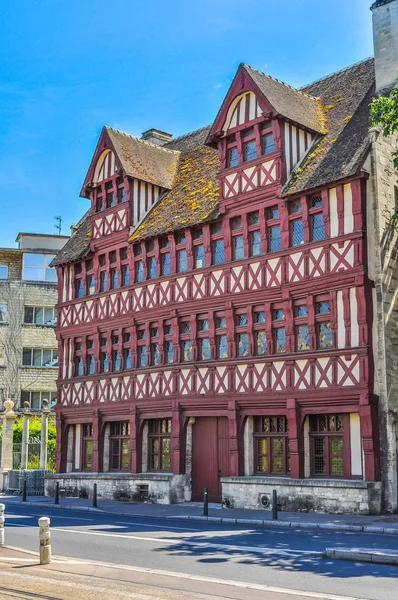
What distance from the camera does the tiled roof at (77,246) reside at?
30312mm

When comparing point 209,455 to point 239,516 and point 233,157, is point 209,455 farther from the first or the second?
point 233,157

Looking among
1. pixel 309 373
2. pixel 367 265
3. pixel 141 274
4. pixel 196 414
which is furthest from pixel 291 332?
pixel 141 274

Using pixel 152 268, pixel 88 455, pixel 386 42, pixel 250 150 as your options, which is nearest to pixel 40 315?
pixel 88 455

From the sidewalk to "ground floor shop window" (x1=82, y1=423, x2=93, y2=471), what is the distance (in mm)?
2269

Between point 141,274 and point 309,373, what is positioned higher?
point 141,274

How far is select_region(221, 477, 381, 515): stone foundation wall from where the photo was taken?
19375mm

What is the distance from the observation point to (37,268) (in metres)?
46.7

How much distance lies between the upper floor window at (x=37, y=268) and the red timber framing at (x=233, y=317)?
16.7 meters

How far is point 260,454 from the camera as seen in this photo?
22.9 meters

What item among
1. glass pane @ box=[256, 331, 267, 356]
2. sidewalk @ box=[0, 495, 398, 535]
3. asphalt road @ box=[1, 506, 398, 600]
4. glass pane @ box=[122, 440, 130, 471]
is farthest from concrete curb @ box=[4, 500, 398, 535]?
glass pane @ box=[256, 331, 267, 356]

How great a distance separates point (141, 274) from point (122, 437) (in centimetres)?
582

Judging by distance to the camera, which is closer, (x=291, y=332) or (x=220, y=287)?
(x=291, y=332)

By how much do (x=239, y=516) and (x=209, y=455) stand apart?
15.8 feet

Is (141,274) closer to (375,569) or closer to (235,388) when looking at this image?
(235,388)
